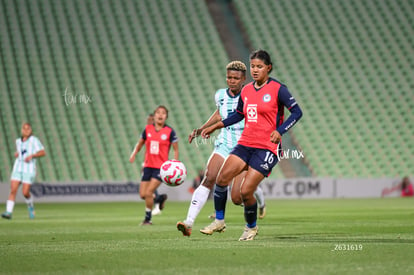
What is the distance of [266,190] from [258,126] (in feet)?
63.8

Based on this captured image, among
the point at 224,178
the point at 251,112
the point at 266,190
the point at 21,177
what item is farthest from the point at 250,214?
the point at 266,190

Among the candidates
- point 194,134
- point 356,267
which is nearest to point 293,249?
point 356,267

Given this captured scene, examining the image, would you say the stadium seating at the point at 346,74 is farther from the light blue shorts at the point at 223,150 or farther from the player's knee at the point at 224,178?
the player's knee at the point at 224,178

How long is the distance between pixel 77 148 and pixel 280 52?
1095cm

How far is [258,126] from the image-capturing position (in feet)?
27.4

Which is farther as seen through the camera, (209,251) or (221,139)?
(221,139)

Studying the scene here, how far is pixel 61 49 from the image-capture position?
31141 mm

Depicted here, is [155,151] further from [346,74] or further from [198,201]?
[346,74]

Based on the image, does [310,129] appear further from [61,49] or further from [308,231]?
[308,231]

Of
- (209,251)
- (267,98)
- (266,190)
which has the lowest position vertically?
(266,190)

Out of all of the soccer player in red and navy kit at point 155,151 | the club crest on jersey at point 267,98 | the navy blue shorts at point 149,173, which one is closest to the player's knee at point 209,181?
the club crest on jersey at point 267,98

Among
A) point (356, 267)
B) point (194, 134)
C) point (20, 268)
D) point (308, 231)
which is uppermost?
point (194, 134)

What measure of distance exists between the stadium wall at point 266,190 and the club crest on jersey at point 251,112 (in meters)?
17.7

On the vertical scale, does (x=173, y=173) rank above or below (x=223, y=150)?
below
